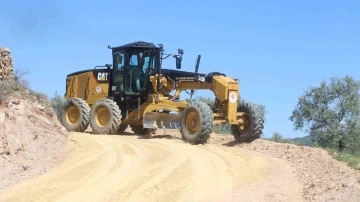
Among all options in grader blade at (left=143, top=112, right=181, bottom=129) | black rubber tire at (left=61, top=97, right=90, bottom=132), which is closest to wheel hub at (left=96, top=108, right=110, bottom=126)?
black rubber tire at (left=61, top=97, right=90, bottom=132)

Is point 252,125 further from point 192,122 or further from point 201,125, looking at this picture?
point 201,125

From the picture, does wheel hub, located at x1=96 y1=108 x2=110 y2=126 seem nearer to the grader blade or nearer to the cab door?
the cab door

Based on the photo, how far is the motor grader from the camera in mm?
18000

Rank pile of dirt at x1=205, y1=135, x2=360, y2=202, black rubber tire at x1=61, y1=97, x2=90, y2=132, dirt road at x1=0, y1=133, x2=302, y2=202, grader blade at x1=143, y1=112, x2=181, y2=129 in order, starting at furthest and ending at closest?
black rubber tire at x1=61, y1=97, x2=90, y2=132
grader blade at x1=143, y1=112, x2=181, y2=129
pile of dirt at x1=205, y1=135, x2=360, y2=202
dirt road at x1=0, y1=133, x2=302, y2=202

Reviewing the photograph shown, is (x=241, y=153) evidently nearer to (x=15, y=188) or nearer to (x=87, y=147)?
(x=87, y=147)

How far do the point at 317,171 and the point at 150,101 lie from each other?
8.16m

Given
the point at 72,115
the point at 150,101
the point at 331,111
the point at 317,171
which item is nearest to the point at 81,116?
the point at 72,115

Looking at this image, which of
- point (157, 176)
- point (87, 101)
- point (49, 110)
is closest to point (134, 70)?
point (87, 101)

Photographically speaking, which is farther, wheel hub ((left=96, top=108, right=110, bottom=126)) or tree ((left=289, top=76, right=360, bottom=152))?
tree ((left=289, top=76, right=360, bottom=152))

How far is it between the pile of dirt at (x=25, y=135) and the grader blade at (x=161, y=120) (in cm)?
430

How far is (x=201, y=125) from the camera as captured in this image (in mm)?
17141

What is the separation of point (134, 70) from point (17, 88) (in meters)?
6.96

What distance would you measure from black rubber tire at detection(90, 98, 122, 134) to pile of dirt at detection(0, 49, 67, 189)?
4.26 m

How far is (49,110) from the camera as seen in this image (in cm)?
1584
